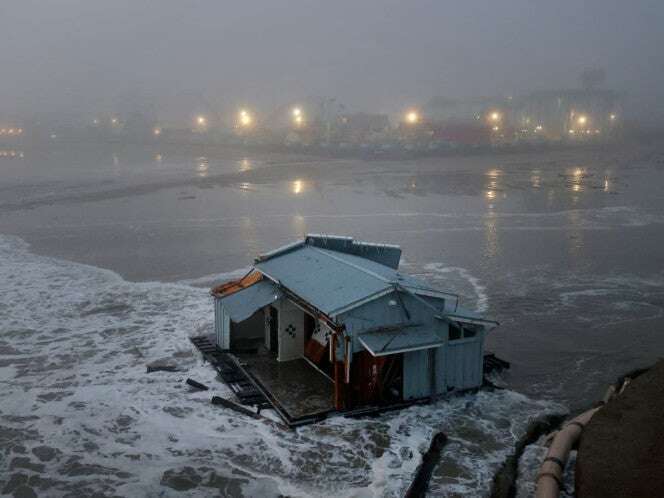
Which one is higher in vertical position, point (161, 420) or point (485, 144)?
point (485, 144)

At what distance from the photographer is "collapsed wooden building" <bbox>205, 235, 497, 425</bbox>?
11234 millimetres

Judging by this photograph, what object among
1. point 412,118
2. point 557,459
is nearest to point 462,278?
point 557,459

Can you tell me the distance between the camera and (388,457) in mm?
10398

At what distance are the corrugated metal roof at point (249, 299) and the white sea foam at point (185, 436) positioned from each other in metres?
1.60

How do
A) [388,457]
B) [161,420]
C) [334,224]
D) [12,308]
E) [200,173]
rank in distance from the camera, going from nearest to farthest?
[388,457], [161,420], [12,308], [334,224], [200,173]

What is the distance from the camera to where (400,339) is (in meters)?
11.1

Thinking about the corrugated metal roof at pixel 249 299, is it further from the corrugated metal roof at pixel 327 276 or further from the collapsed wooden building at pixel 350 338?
the corrugated metal roof at pixel 327 276

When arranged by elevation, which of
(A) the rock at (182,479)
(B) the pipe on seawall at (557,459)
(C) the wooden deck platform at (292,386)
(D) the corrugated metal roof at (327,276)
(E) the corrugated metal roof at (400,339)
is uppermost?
(D) the corrugated metal roof at (327,276)

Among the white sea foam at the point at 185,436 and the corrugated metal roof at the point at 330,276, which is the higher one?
the corrugated metal roof at the point at 330,276

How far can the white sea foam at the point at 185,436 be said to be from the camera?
9.84 metres

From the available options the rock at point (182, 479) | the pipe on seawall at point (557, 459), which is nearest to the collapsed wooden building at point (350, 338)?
the rock at point (182, 479)

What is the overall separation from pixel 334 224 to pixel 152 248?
35.2 feet

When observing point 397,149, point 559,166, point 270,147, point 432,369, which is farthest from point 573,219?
point 270,147

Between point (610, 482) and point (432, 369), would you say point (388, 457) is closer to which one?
point (432, 369)
